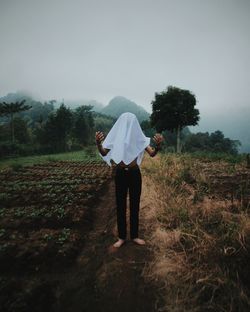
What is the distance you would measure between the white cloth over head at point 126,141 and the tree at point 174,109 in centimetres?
1806

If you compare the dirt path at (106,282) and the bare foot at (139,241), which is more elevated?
the bare foot at (139,241)

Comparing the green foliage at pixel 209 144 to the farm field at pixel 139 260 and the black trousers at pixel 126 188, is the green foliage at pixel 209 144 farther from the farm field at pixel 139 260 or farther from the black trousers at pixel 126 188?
the black trousers at pixel 126 188

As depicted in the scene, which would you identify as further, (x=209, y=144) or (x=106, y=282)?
(x=209, y=144)

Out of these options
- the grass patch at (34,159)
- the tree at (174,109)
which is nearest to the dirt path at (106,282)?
the grass patch at (34,159)

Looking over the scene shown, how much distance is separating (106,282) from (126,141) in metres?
1.56

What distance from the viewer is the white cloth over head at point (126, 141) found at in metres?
2.59

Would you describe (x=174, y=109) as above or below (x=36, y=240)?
above

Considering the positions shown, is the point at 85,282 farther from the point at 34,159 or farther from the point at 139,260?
the point at 34,159

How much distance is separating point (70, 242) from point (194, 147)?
120ft

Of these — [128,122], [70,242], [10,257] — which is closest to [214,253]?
[128,122]

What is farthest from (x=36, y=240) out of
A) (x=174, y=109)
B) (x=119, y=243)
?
(x=174, y=109)

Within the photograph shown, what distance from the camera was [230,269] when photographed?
6.81ft

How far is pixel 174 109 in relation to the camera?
19.9m

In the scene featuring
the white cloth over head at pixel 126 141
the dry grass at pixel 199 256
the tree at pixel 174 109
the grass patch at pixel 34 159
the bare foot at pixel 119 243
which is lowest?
the grass patch at pixel 34 159
